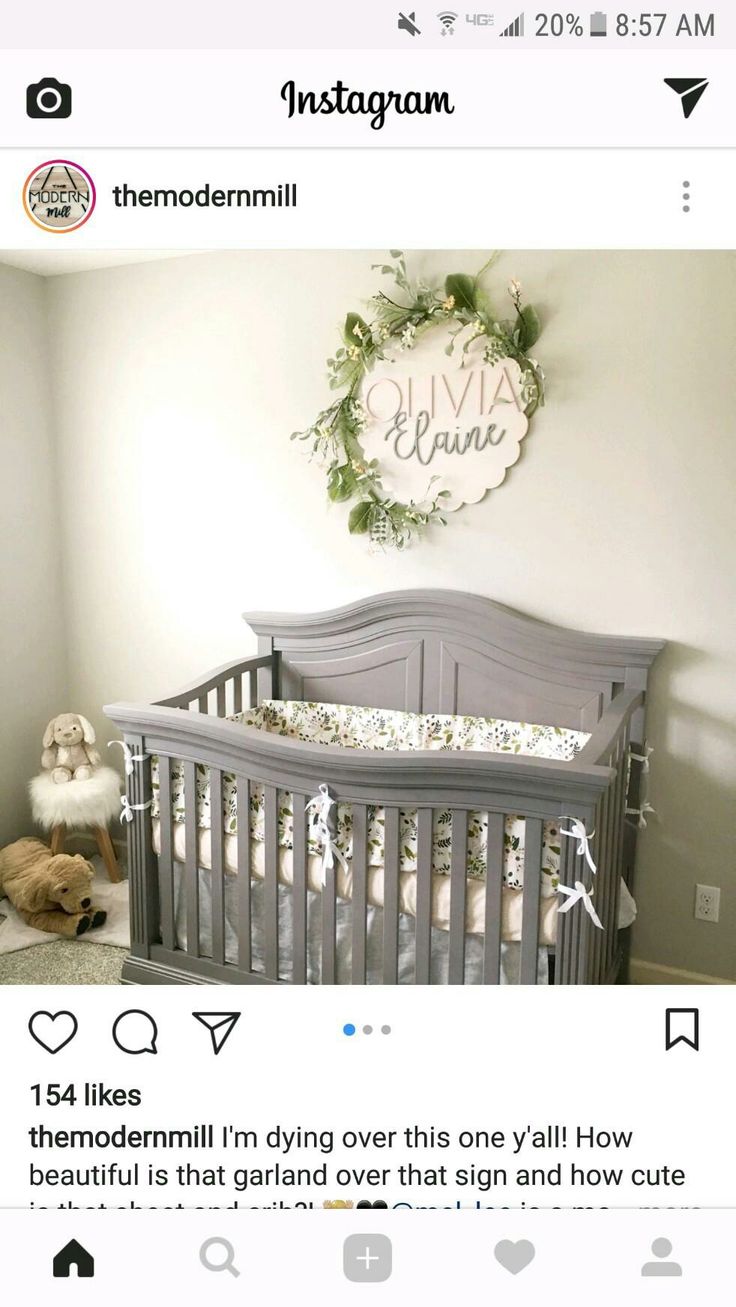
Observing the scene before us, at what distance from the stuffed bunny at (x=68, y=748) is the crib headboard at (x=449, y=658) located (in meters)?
0.66

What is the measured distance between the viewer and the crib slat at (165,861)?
1.95 m

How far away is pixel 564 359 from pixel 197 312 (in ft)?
3.72

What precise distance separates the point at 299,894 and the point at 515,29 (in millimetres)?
1531

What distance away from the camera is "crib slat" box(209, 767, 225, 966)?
1.88 m

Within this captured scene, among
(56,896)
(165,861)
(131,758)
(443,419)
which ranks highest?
(443,419)

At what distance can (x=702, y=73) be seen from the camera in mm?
646
